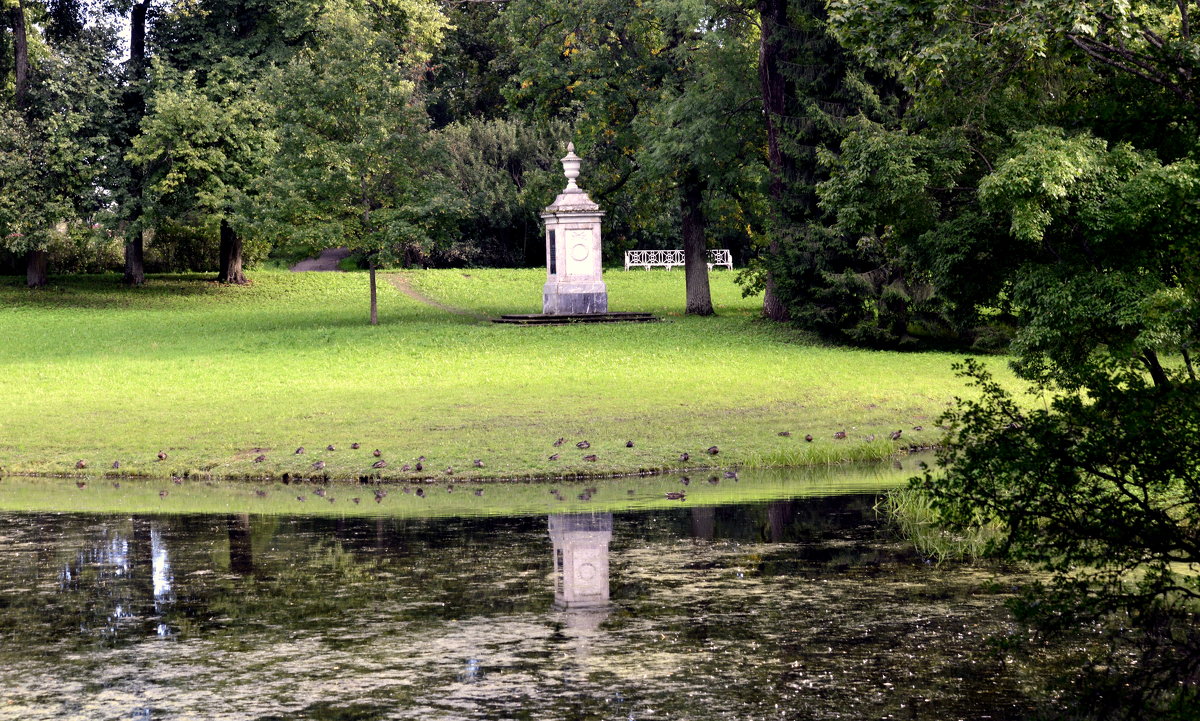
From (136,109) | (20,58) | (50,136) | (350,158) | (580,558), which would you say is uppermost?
(20,58)

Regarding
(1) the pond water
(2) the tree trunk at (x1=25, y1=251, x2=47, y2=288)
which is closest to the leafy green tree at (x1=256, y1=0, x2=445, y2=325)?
(2) the tree trunk at (x1=25, y1=251, x2=47, y2=288)

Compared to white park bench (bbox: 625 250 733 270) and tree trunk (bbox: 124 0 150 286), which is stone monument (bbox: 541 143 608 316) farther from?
white park bench (bbox: 625 250 733 270)

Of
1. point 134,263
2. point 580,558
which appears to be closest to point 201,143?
point 134,263

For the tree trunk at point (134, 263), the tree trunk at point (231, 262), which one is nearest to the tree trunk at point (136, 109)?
the tree trunk at point (134, 263)

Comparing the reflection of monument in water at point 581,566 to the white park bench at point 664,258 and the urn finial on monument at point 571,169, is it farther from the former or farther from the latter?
the white park bench at point 664,258

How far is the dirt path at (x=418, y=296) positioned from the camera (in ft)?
135

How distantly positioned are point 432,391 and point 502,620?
15.1 m

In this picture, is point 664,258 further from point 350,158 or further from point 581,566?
point 581,566

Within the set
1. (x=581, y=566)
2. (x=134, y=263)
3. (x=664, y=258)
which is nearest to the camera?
(x=581, y=566)

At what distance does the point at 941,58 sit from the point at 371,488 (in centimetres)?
817

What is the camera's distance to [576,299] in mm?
38188

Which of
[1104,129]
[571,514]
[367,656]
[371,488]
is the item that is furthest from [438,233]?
[367,656]

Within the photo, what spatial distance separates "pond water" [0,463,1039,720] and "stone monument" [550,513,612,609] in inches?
1.6

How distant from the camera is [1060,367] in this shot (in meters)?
12.5
